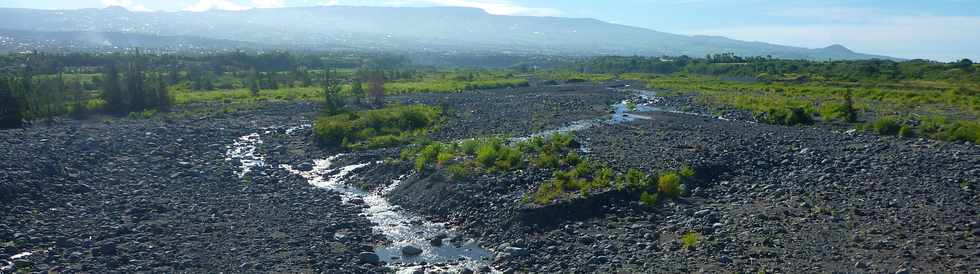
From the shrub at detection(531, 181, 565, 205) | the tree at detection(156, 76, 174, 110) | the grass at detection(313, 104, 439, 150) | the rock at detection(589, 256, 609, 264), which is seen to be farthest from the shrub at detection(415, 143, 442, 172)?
the tree at detection(156, 76, 174, 110)

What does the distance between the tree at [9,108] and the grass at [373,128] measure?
13080 mm

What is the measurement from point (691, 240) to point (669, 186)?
3.93m

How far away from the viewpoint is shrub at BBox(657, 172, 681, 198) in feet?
59.0

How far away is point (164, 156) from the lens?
26000 millimetres

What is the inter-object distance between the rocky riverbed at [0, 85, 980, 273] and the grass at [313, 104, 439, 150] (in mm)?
1518

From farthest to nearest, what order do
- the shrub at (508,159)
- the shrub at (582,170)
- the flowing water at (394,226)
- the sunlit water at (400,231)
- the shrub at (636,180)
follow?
the shrub at (508,159) < the shrub at (582,170) < the shrub at (636,180) < the flowing water at (394,226) < the sunlit water at (400,231)

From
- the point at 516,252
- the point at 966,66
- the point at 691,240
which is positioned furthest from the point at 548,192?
the point at 966,66

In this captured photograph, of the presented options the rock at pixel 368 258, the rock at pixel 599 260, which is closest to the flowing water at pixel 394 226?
the rock at pixel 368 258

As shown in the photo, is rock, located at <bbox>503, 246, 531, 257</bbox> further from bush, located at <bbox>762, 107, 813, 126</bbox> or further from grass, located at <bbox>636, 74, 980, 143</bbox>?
bush, located at <bbox>762, 107, 813, 126</bbox>

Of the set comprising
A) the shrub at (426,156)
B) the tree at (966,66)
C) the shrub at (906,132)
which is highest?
the tree at (966,66)

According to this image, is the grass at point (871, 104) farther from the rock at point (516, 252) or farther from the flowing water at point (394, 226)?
the flowing water at point (394, 226)

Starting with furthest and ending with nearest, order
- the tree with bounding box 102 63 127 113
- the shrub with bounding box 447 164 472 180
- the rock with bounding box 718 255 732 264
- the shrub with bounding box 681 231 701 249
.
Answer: the tree with bounding box 102 63 127 113
the shrub with bounding box 447 164 472 180
the shrub with bounding box 681 231 701 249
the rock with bounding box 718 255 732 264

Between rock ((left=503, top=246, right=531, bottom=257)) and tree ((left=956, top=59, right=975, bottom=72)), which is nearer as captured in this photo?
rock ((left=503, top=246, right=531, bottom=257))

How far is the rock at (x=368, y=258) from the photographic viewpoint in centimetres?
1433
